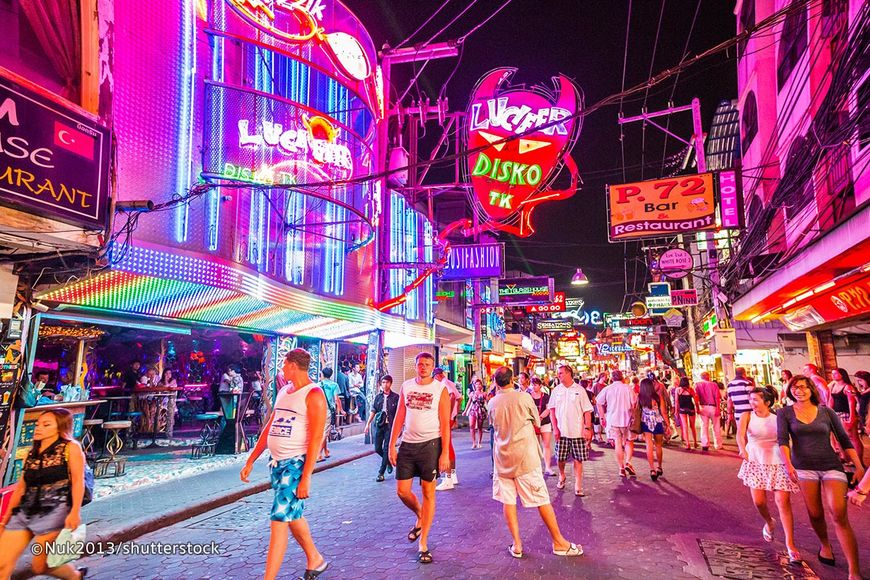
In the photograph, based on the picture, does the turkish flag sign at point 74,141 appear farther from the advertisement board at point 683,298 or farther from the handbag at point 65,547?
the advertisement board at point 683,298

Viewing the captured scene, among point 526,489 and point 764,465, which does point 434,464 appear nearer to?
point 526,489

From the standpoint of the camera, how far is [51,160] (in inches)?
234

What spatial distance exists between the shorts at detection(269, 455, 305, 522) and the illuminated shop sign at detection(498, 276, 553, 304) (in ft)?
69.9

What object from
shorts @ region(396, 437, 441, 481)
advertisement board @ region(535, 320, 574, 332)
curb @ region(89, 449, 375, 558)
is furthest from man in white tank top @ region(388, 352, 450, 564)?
advertisement board @ region(535, 320, 574, 332)

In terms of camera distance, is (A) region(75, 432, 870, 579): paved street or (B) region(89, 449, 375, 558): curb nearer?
(A) region(75, 432, 870, 579): paved street

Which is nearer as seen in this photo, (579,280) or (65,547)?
(65,547)

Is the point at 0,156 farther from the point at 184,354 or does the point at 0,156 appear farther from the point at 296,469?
the point at 184,354

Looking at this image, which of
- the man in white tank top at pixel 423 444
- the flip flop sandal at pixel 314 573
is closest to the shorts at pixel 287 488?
the flip flop sandal at pixel 314 573

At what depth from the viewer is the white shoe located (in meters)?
8.49

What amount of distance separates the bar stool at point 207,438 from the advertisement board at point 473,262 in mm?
9547

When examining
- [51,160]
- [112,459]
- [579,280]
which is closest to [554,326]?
[579,280]

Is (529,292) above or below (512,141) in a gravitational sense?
below

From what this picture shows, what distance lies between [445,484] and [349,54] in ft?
34.4

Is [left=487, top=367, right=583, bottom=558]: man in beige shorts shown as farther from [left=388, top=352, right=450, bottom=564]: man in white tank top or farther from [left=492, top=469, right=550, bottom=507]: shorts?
[left=388, top=352, right=450, bottom=564]: man in white tank top
